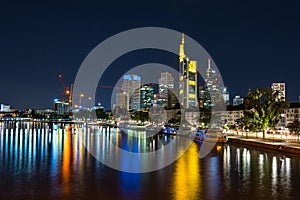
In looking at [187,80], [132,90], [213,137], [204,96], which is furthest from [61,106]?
[213,137]

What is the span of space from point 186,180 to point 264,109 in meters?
15.9

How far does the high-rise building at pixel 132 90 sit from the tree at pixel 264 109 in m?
95.7

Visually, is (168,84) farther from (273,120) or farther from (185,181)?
(185,181)

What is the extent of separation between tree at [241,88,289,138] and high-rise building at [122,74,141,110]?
9567cm

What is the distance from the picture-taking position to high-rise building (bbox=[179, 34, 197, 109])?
10338 cm

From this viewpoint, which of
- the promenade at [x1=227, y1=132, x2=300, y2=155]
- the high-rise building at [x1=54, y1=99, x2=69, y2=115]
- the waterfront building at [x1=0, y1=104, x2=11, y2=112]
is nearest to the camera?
the promenade at [x1=227, y1=132, x2=300, y2=155]

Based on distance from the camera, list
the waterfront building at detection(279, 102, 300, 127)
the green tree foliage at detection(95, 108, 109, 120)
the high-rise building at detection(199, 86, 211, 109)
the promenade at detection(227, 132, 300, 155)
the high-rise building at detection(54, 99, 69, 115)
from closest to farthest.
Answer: the promenade at detection(227, 132, 300, 155)
the waterfront building at detection(279, 102, 300, 127)
the green tree foliage at detection(95, 108, 109, 120)
the high-rise building at detection(199, 86, 211, 109)
the high-rise building at detection(54, 99, 69, 115)

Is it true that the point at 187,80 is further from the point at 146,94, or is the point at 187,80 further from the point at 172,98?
the point at 146,94

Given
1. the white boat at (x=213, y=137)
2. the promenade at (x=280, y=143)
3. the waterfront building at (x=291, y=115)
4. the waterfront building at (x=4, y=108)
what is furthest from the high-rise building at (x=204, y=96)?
the waterfront building at (x=4, y=108)

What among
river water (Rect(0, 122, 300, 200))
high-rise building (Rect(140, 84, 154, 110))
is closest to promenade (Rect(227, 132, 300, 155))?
river water (Rect(0, 122, 300, 200))

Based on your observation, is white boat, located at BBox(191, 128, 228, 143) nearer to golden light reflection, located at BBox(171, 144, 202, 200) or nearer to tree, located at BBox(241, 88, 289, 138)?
tree, located at BBox(241, 88, 289, 138)

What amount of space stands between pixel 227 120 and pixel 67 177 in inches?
1685

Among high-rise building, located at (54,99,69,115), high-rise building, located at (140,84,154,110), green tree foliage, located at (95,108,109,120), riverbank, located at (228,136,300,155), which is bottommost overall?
riverbank, located at (228,136,300,155)

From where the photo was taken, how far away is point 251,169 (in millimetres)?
13672
